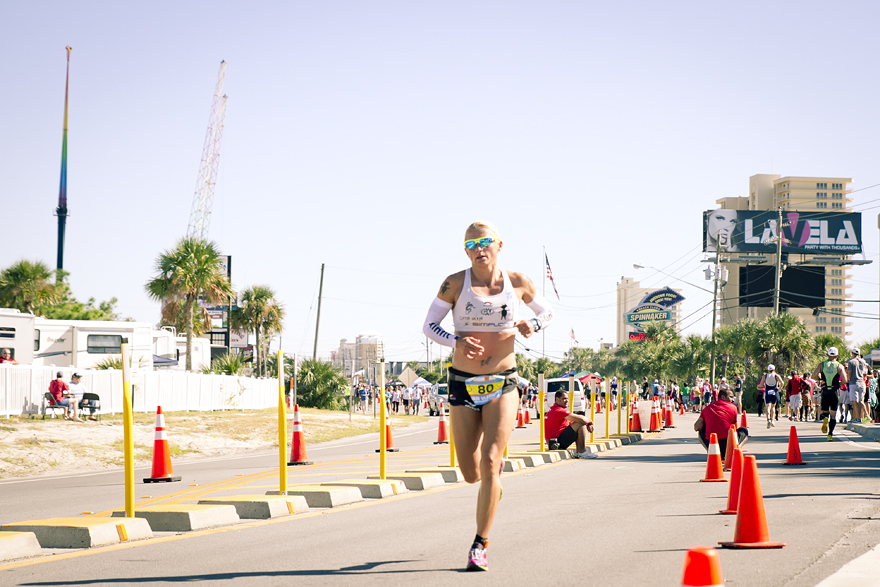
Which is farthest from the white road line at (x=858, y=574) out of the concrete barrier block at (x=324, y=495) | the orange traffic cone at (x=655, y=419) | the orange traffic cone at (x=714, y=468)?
the orange traffic cone at (x=655, y=419)

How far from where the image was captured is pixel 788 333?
51.5 meters

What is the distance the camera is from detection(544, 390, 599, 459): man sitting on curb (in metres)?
17.5

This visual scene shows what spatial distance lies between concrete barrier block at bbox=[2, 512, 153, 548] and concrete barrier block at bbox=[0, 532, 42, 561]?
198 millimetres

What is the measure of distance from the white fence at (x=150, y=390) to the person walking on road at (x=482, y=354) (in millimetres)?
13162

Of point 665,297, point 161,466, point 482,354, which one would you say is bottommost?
point 161,466

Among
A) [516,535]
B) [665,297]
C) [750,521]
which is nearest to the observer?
[750,521]

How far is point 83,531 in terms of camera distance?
23.8ft

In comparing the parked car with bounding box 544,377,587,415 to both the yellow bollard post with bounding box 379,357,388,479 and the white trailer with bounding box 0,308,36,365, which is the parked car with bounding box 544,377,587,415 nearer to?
the white trailer with bounding box 0,308,36,365

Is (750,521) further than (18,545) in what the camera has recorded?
No

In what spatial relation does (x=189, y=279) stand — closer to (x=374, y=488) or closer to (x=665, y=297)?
(x=374, y=488)

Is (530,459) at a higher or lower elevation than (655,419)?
higher

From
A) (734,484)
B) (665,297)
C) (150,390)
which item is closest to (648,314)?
(665,297)

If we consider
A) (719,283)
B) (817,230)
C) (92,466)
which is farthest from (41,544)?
(817,230)

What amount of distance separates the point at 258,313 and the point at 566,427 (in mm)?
50844
